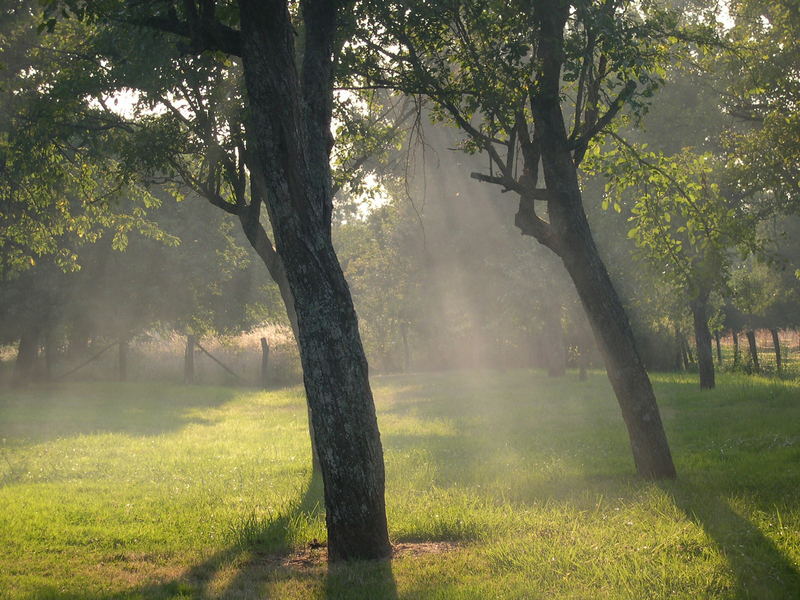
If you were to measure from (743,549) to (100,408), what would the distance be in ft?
91.8

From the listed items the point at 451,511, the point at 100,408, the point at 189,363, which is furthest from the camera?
the point at 189,363

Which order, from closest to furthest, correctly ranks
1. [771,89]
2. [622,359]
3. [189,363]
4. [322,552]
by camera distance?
[322,552] → [622,359] → [771,89] → [189,363]

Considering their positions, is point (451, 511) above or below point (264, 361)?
below

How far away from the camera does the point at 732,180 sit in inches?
701

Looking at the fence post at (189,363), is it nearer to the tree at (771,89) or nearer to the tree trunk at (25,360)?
the tree trunk at (25,360)

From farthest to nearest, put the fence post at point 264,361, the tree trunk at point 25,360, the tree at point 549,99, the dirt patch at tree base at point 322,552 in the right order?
the fence post at point 264,361, the tree trunk at point 25,360, the tree at point 549,99, the dirt patch at tree base at point 322,552

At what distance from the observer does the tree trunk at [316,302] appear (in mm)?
7645

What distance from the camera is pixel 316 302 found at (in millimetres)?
7680

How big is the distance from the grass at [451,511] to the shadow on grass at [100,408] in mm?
1112

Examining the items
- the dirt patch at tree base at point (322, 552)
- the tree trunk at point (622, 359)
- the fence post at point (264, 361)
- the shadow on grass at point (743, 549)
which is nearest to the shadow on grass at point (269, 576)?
the dirt patch at tree base at point (322, 552)

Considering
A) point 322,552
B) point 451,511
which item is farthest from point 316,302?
point 451,511

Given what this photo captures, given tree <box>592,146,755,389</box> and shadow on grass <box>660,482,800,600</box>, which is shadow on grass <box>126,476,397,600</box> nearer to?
shadow on grass <box>660,482,800,600</box>

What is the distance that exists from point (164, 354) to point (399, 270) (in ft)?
56.7

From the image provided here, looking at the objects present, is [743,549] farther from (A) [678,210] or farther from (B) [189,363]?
(B) [189,363]
